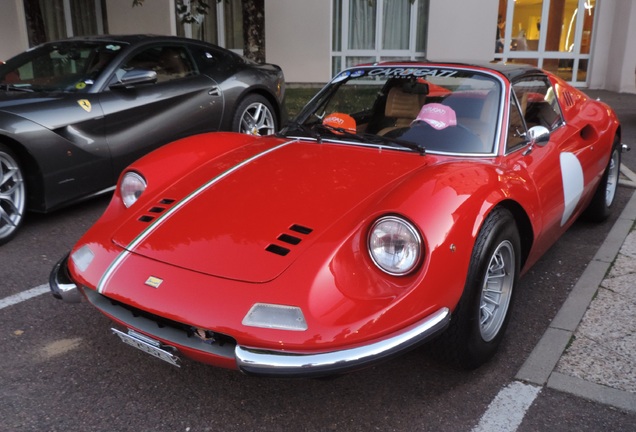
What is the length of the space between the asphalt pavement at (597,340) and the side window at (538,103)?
3.25 ft

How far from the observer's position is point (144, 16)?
12.4 m

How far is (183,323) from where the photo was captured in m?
2.13

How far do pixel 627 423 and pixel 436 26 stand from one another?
11.6 metres

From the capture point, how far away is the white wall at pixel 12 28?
11.6 meters

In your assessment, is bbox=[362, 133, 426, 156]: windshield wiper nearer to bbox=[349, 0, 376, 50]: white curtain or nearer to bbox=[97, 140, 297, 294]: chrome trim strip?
bbox=[97, 140, 297, 294]: chrome trim strip

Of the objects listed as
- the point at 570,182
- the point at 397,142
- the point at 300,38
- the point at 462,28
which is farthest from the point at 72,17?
the point at 570,182

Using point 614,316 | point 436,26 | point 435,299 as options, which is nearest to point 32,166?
point 435,299

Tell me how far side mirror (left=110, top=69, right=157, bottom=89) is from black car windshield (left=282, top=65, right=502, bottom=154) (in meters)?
1.71

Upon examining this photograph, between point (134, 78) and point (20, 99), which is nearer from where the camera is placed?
point (20, 99)

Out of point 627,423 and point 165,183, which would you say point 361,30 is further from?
point 627,423

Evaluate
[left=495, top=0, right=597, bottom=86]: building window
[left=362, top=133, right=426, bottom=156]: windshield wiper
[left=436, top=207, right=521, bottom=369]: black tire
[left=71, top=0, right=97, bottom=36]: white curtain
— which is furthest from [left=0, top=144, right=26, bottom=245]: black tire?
[left=495, top=0, right=597, bottom=86]: building window

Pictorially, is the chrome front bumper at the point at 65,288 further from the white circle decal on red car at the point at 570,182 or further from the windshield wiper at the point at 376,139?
the white circle decal on red car at the point at 570,182

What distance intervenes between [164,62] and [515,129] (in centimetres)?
338

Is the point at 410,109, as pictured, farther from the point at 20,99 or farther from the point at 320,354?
the point at 20,99
